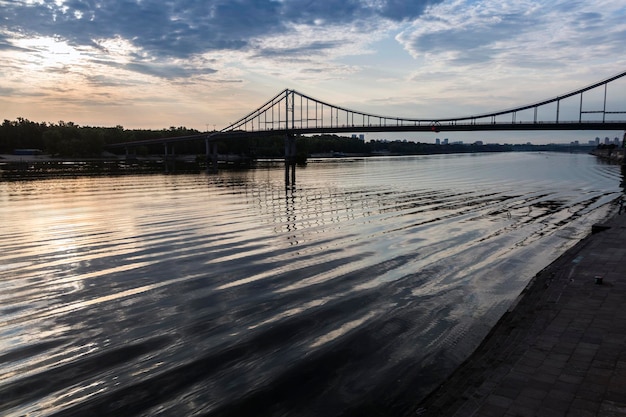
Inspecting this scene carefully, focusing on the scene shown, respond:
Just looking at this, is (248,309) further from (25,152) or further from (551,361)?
(25,152)

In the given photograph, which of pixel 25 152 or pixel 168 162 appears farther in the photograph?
pixel 25 152

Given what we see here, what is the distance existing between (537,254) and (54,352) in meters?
17.2

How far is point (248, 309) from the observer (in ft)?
37.7

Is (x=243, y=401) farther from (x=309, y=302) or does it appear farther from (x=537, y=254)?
(x=537, y=254)

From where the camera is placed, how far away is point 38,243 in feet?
64.3

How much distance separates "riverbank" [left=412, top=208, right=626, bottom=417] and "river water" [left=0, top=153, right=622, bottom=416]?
715mm

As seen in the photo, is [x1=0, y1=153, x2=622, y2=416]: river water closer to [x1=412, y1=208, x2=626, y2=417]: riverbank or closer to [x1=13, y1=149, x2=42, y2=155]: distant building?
[x1=412, y1=208, x2=626, y2=417]: riverbank

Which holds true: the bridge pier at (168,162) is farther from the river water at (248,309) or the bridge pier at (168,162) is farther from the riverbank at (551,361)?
the riverbank at (551,361)

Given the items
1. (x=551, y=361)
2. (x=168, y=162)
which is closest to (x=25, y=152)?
(x=168, y=162)

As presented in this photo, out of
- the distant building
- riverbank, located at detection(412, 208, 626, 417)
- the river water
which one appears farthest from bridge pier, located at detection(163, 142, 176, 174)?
riverbank, located at detection(412, 208, 626, 417)

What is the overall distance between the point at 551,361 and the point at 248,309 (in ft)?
23.2

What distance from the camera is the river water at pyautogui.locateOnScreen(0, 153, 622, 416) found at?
299 inches

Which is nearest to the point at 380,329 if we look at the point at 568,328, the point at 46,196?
the point at 568,328

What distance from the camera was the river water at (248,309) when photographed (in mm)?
7586
